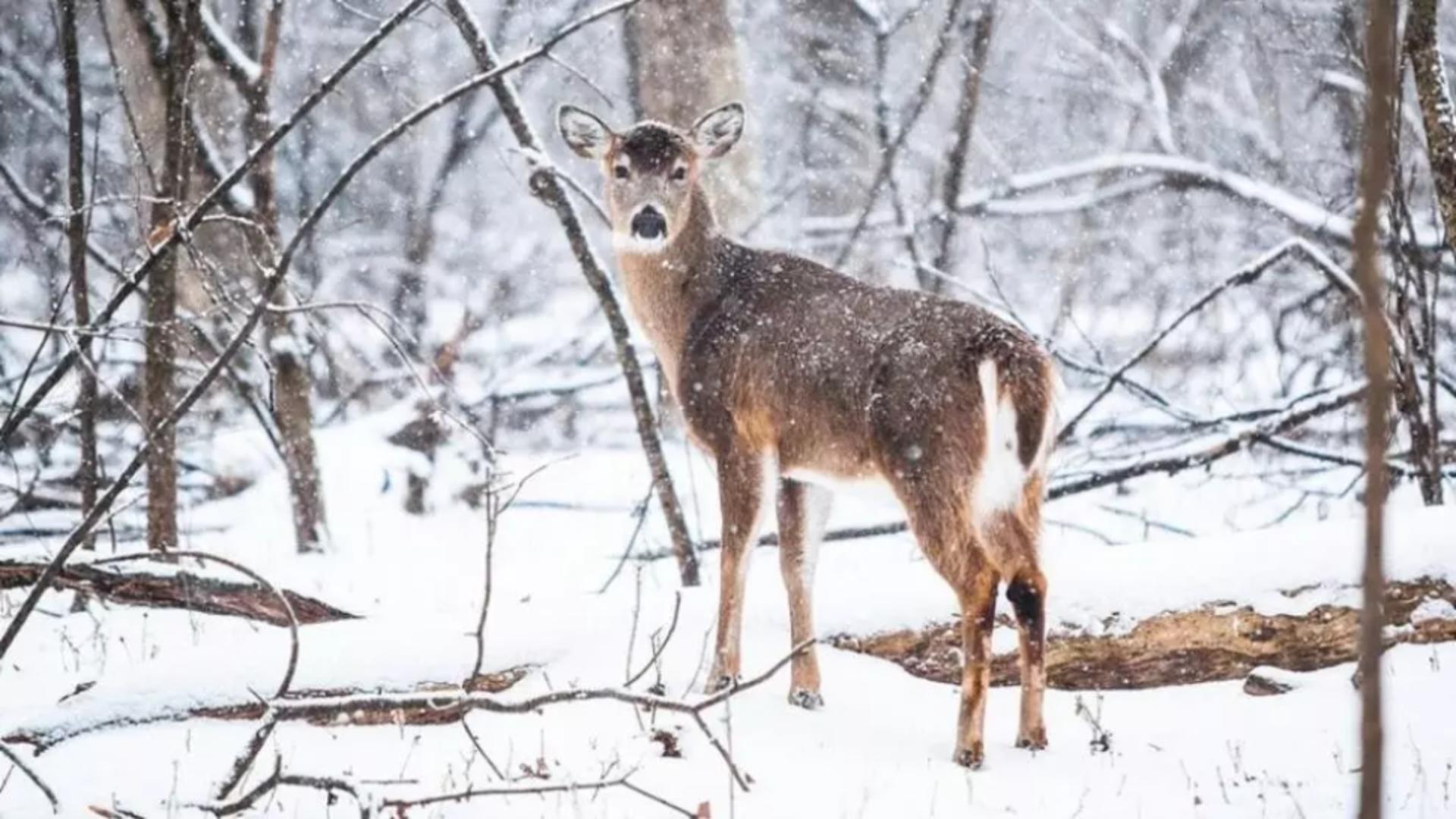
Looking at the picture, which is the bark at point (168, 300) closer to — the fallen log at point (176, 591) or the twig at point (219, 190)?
the fallen log at point (176, 591)

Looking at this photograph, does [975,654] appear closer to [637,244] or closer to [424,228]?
[637,244]


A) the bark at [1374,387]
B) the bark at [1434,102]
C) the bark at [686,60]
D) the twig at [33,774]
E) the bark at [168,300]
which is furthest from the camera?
the bark at [686,60]

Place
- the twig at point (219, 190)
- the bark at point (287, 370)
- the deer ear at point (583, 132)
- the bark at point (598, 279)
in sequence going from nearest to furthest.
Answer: the twig at point (219, 190) → the deer ear at point (583, 132) → the bark at point (598, 279) → the bark at point (287, 370)

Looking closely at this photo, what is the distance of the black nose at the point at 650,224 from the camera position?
599cm

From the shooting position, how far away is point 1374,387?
4.97 feet

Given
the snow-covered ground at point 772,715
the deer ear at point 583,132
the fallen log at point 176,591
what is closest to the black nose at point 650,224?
the deer ear at point 583,132

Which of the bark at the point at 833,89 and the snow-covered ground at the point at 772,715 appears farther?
the bark at the point at 833,89

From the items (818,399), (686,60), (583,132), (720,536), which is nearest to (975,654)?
(818,399)

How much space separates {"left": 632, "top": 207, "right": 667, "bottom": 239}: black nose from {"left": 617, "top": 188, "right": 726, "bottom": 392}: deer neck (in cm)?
17

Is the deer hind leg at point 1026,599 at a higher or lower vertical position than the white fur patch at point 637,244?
lower

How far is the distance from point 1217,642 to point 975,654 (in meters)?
1.07

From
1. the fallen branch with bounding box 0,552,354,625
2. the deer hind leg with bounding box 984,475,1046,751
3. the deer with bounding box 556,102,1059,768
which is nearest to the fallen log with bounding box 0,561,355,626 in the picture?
the fallen branch with bounding box 0,552,354,625

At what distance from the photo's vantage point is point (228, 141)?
1154 cm

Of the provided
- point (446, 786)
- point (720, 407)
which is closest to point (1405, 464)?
point (720, 407)
